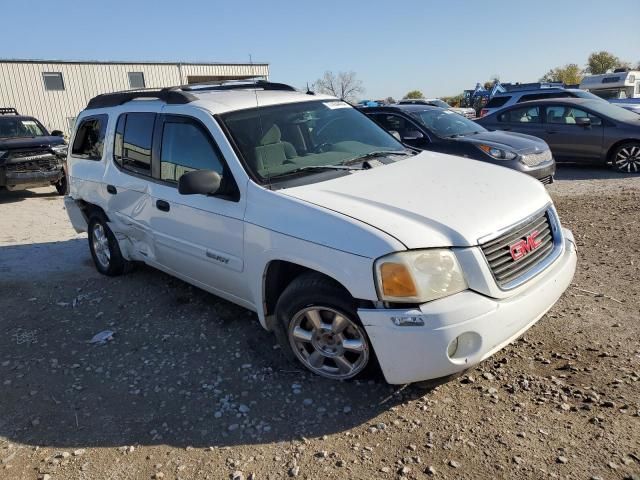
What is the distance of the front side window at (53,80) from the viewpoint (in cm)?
2991

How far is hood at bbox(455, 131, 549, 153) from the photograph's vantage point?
805cm

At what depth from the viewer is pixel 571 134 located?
416 inches

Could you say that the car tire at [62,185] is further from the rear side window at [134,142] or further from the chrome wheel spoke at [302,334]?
the chrome wheel spoke at [302,334]

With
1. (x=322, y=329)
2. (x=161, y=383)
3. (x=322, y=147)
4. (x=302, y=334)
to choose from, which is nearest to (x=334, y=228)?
(x=322, y=329)

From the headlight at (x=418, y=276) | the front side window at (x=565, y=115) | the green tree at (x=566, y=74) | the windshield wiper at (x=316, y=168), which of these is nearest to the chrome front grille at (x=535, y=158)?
the front side window at (x=565, y=115)

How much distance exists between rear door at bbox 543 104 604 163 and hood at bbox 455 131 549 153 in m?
2.31

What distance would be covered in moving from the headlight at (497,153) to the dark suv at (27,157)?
28.7 ft

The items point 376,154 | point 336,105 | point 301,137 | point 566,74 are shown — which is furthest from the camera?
point 566,74

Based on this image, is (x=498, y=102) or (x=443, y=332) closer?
(x=443, y=332)

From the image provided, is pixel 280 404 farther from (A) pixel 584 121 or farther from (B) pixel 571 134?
(B) pixel 571 134

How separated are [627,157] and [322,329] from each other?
30.5ft

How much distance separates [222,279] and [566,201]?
19.7 ft

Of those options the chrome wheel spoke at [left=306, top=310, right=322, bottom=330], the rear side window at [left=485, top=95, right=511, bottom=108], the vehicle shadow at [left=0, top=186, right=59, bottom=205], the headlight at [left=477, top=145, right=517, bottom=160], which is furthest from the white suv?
the rear side window at [left=485, top=95, right=511, bottom=108]

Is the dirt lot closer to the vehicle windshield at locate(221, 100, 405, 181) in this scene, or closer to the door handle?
the door handle
